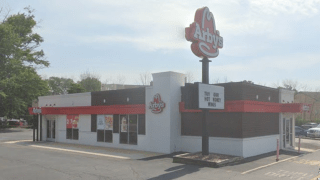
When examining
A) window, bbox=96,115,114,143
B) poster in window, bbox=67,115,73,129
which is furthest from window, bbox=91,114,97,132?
poster in window, bbox=67,115,73,129

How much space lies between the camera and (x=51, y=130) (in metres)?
28.0

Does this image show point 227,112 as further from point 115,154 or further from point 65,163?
point 65,163

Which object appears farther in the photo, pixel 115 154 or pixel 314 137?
pixel 314 137

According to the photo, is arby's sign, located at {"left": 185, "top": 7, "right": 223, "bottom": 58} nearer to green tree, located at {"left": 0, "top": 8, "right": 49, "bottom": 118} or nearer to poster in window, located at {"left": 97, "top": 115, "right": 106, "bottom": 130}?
poster in window, located at {"left": 97, "top": 115, "right": 106, "bottom": 130}

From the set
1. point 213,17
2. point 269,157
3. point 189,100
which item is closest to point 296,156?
point 269,157

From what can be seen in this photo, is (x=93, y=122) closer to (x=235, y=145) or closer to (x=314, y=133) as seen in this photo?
(x=235, y=145)

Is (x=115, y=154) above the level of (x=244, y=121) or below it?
below

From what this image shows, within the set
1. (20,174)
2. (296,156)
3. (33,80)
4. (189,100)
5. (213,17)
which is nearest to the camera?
(20,174)

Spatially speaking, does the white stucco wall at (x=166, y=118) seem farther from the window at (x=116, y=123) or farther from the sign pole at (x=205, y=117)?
the sign pole at (x=205, y=117)

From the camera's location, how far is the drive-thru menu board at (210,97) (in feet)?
47.6

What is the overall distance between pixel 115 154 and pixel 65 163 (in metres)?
4.05

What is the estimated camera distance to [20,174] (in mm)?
12172

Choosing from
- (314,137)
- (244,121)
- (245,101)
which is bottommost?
(314,137)

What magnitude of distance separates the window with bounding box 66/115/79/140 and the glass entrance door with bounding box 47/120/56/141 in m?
2.52
